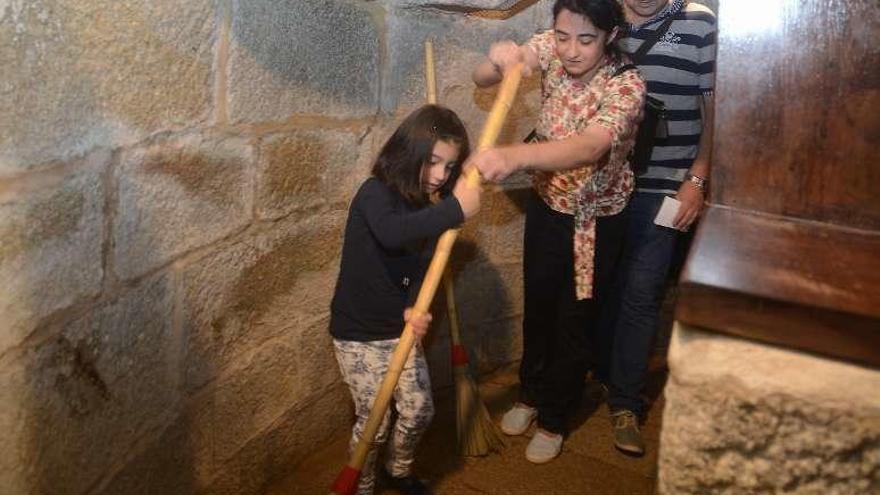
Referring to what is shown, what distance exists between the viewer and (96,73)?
4.00 ft

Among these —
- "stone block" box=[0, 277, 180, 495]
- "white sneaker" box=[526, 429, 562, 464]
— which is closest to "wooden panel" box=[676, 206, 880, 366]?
"stone block" box=[0, 277, 180, 495]

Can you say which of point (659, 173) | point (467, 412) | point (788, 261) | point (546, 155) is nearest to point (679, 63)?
point (659, 173)

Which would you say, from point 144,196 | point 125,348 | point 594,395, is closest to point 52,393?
point 125,348

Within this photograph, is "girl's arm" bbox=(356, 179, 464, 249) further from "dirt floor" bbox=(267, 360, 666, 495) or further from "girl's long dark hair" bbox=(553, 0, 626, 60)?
"dirt floor" bbox=(267, 360, 666, 495)

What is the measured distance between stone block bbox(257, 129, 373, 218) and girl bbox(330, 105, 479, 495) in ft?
0.62

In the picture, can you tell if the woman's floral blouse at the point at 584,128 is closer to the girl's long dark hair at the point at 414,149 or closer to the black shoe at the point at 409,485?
the girl's long dark hair at the point at 414,149

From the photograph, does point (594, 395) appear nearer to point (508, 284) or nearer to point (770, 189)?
point (508, 284)

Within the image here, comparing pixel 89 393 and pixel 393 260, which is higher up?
pixel 393 260

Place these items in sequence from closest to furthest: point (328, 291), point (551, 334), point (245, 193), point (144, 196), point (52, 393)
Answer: point (52, 393) < point (144, 196) < point (245, 193) < point (328, 291) < point (551, 334)

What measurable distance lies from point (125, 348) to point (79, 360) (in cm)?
14

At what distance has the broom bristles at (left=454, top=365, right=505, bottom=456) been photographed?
240 centimetres

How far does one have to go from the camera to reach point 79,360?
4.34 ft

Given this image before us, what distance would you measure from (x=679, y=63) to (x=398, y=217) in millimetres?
1078

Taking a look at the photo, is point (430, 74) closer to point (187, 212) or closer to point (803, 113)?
point (187, 212)
